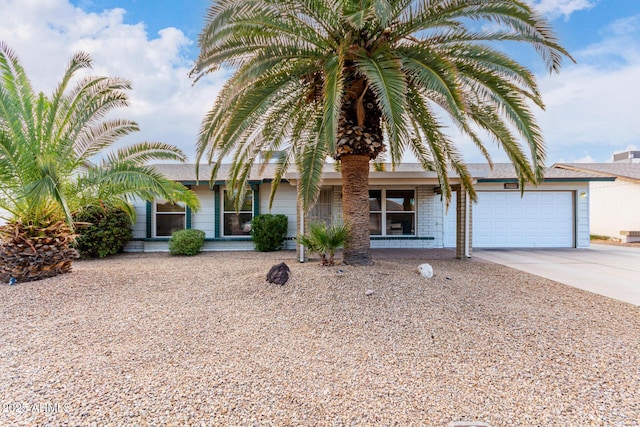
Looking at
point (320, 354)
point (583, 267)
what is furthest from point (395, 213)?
point (320, 354)

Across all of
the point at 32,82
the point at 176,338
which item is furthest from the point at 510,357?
the point at 32,82

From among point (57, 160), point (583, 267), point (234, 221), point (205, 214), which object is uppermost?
point (57, 160)

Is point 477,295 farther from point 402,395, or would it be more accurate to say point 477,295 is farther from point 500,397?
point 402,395

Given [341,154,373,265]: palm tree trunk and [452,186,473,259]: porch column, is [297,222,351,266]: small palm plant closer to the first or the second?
[341,154,373,265]: palm tree trunk

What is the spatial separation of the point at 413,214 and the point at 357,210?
6.33 meters

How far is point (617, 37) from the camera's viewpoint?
Answer: 34.4 ft

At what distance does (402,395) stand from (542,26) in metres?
5.93

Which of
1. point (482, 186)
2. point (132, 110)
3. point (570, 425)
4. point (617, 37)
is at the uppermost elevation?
point (617, 37)

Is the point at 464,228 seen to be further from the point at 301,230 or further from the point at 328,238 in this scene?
the point at 328,238

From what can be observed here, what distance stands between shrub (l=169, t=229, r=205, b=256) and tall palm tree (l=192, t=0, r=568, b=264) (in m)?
5.04

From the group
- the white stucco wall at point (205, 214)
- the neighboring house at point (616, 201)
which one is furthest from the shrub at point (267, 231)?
the neighboring house at point (616, 201)

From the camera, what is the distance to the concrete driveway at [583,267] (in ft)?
20.3

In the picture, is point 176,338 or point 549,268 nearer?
point 176,338

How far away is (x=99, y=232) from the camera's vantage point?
34.1 ft
